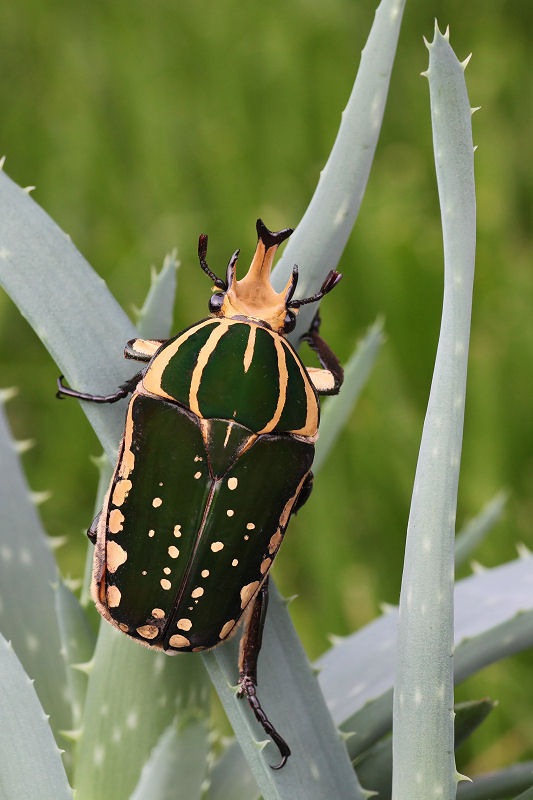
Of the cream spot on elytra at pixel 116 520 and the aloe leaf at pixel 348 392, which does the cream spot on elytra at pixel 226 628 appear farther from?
the aloe leaf at pixel 348 392

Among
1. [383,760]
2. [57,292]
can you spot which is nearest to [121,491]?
[57,292]

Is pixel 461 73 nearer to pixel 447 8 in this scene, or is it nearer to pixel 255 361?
pixel 255 361

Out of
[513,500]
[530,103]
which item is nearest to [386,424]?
[513,500]

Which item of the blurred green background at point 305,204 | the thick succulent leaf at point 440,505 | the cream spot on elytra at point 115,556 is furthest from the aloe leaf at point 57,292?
the blurred green background at point 305,204

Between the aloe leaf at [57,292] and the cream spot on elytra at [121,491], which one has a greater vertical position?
the aloe leaf at [57,292]

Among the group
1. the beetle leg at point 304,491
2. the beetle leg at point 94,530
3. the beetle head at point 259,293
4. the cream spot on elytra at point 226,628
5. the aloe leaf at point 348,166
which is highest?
the aloe leaf at point 348,166

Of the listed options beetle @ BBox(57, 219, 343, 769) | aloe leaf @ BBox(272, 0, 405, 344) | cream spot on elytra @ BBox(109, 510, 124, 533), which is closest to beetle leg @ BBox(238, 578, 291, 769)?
beetle @ BBox(57, 219, 343, 769)
